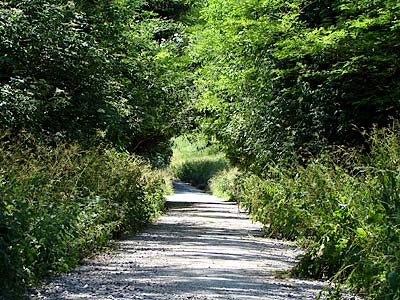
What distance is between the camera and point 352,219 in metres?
10.8

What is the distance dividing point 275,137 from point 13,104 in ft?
30.4

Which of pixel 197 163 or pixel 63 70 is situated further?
pixel 197 163

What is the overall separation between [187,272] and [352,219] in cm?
290

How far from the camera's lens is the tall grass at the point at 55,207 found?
27.2ft

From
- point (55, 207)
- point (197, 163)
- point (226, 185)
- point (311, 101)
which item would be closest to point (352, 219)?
point (55, 207)

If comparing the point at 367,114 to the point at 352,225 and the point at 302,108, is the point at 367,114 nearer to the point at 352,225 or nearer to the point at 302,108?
the point at 302,108

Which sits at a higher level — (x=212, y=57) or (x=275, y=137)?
(x=212, y=57)

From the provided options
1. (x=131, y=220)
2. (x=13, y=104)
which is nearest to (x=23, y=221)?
(x=13, y=104)

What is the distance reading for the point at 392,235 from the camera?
770 cm

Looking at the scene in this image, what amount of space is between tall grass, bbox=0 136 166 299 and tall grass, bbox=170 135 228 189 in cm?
4068

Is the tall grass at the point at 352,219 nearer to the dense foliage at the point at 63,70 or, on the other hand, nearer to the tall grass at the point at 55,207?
the tall grass at the point at 55,207

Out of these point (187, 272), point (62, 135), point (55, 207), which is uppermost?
point (62, 135)

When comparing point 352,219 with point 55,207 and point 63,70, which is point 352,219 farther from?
point 63,70

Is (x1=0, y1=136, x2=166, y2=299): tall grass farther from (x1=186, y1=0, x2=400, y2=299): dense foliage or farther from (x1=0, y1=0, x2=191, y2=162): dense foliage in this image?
(x1=186, y1=0, x2=400, y2=299): dense foliage
